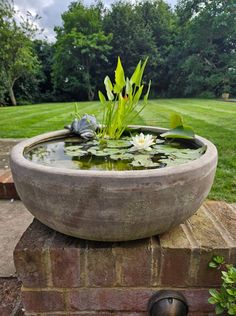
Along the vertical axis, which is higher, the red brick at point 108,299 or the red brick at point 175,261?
the red brick at point 175,261

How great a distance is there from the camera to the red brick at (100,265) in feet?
2.38

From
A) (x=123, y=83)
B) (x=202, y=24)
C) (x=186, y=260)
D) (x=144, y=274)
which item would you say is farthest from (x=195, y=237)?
(x=202, y=24)

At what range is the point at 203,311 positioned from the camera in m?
0.80

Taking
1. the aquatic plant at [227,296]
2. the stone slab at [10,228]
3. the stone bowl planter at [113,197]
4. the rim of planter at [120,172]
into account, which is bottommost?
the stone slab at [10,228]

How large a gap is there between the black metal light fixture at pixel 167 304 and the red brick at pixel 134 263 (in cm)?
5

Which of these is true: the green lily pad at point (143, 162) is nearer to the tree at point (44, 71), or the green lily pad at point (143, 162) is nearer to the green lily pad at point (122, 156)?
the green lily pad at point (122, 156)

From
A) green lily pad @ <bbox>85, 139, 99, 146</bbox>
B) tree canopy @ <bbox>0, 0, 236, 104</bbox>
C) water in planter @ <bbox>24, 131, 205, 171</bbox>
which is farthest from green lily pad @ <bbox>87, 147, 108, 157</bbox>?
tree canopy @ <bbox>0, 0, 236, 104</bbox>

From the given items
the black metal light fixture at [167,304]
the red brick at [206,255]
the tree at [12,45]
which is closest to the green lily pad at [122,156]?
the red brick at [206,255]

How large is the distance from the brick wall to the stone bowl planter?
7cm

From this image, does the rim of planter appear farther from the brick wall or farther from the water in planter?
the brick wall

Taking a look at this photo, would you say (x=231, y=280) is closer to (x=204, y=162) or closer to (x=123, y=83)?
(x=204, y=162)

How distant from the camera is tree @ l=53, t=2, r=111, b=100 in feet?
51.6

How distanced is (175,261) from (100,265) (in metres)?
0.22

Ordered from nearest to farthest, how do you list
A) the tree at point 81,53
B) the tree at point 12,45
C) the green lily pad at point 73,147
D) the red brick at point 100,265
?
the red brick at point 100,265 < the green lily pad at point 73,147 < the tree at point 12,45 < the tree at point 81,53
